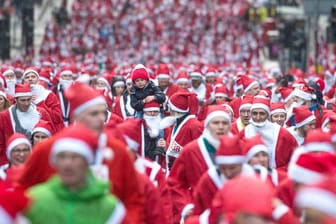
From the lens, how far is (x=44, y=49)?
149 feet

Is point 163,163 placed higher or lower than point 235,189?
lower

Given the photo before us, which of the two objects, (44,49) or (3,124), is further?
(44,49)

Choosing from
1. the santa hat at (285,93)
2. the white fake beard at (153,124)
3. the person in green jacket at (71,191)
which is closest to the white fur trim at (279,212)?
the person in green jacket at (71,191)

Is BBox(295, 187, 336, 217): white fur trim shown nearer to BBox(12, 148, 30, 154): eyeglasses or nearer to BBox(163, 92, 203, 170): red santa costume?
BBox(12, 148, 30, 154): eyeglasses

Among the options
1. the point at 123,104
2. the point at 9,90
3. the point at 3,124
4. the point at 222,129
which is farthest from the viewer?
the point at 9,90

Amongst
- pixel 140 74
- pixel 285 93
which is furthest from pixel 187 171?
pixel 285 93

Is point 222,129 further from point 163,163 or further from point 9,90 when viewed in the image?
point 9,90

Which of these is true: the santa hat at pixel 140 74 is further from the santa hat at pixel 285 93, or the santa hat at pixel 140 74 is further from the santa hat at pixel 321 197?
the santa hat at pixel 321 197

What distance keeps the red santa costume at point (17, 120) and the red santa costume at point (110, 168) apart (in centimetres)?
479

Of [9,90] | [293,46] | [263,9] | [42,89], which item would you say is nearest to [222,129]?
[42,89]

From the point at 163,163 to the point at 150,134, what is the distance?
5.31ft

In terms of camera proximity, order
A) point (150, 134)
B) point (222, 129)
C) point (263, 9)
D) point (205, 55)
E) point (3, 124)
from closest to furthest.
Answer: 1. point (222, 129)
2. point (150, 134)
3. point (3, 124)
4. point (205, 55)
5. point (263, 9)

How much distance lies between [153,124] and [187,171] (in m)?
2.82

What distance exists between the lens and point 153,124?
1278cm
